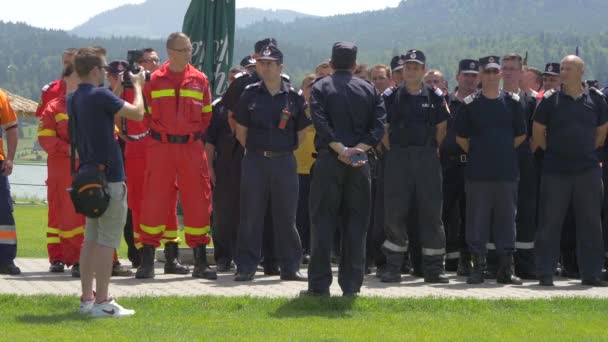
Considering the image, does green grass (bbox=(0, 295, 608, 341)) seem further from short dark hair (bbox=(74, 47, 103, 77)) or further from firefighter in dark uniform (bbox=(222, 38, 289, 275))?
firefighter in dark uniform (bbox=(222, 38, 289, 275))

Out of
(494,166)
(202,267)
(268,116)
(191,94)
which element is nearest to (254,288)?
(202,267)

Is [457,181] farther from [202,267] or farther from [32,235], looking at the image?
[32,235]

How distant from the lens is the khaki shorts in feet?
30.3

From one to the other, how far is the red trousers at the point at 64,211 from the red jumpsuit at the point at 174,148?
2.34 ft

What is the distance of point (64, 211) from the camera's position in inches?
473

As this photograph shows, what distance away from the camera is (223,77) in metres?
14.4

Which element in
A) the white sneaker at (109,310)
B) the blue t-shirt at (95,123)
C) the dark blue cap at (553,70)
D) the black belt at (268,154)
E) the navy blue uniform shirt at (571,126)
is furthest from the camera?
the dark blue cap at (553,70)

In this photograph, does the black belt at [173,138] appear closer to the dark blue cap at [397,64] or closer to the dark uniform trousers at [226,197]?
the dark uniform trousers at [226,197]

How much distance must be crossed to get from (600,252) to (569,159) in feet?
3.46

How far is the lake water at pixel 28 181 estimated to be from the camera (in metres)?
43.7

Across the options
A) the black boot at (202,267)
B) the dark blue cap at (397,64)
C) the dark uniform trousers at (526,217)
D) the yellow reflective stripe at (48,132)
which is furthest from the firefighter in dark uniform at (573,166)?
the yellow reflective stripe at (48,132)

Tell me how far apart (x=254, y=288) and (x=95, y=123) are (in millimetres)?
2848

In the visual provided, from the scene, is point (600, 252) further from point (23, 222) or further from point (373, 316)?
point (23, 222)

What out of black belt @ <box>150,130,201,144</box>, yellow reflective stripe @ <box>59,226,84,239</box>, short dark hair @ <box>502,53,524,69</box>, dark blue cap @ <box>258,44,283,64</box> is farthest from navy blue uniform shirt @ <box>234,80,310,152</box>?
short dark hair @ <box>502,53,524,69</box>
